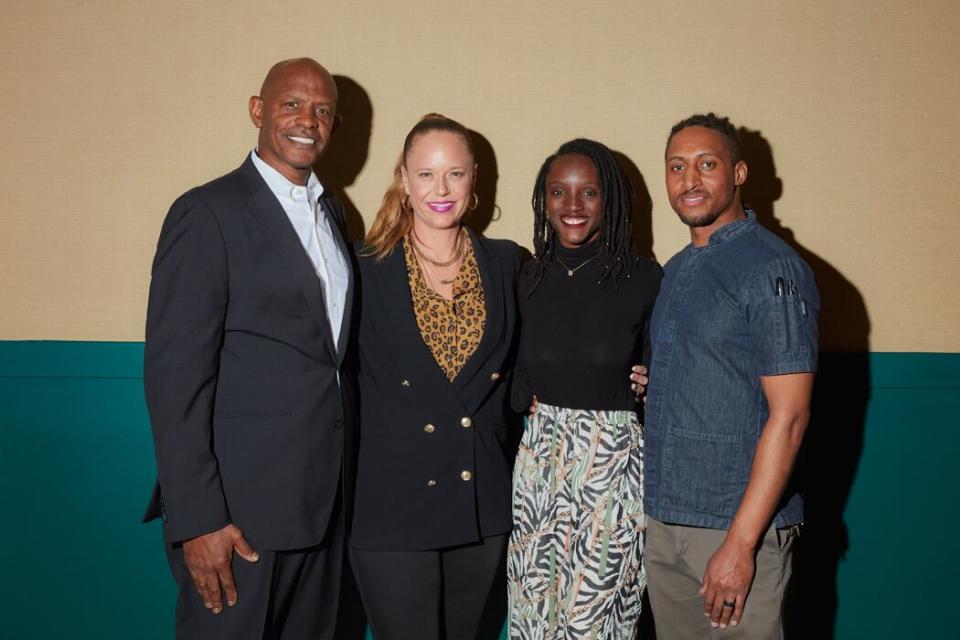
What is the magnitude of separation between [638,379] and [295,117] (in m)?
1.30

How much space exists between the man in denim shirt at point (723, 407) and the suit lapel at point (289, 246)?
38.0 inches

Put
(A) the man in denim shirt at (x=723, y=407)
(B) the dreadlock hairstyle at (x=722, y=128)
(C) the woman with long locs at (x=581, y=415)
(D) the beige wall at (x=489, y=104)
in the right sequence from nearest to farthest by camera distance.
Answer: (A) the man in denim shirt at (x=723, y=407) < (B) the dreadlock hairstyle at (x=722, y=128) < (C) the woman with long locs at (x=581, y=415) < (D) the beige wall at (x=489, y=104)

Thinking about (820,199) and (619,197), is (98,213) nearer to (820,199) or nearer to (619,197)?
(619,197)

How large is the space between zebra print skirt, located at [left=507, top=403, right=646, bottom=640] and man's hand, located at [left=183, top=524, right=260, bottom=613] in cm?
82

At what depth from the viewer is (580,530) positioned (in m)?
2.16

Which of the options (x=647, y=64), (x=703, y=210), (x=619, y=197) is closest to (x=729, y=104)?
(x=647, y=64)

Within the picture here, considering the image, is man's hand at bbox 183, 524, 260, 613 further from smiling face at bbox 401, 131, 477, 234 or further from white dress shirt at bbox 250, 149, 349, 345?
smiling face at bbox 401, 131, 477, 234

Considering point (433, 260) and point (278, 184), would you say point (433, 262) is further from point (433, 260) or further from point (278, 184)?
point (278, 184)

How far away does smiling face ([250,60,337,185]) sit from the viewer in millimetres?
2109

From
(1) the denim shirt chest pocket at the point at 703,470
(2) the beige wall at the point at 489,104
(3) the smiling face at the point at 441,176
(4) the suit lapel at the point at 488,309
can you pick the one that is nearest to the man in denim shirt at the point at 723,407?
(1) the denim shirt chest pocket at the point at 703,470

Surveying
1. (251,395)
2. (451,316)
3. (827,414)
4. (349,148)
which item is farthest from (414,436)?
(827,414)

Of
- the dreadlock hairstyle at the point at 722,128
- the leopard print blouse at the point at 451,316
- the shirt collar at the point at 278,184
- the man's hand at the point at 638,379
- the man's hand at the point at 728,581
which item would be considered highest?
the dreadlock hairstyle at the point at 722,128

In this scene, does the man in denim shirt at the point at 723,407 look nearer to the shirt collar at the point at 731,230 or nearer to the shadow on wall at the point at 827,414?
the shirt collar at the point at 731,230

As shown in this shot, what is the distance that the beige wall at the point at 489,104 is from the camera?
2.78 metres
